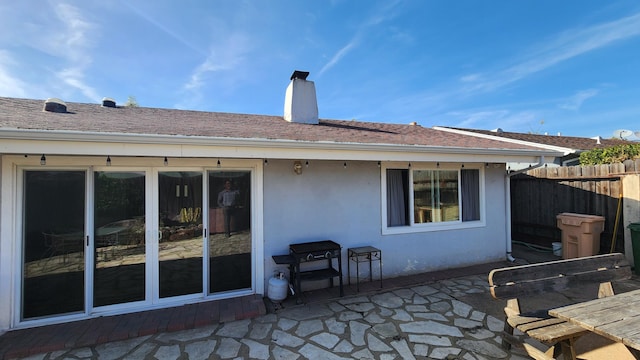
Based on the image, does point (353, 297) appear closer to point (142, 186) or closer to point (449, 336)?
point (449, 336)

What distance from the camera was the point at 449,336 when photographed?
357 centimetres

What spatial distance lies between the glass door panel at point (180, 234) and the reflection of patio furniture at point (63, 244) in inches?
42.1

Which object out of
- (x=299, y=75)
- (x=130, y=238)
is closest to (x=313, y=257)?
(x=130, y=238)

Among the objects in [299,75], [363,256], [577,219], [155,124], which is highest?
[299,75]

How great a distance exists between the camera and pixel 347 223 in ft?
18.0

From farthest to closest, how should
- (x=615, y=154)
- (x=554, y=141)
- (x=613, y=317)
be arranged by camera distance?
(x=554, y=141) → (x=615, y=154) → (x=613, y=317)

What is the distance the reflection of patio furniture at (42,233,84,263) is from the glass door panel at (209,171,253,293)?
1837 millimetres

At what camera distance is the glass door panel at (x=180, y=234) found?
446 cm

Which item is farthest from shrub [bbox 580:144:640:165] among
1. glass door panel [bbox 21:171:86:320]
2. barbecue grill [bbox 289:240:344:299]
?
glass door panel [bbox 21:171:86:320]

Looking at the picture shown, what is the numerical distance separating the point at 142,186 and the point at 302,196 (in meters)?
2.64

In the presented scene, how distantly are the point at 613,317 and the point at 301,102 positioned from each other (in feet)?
21.2

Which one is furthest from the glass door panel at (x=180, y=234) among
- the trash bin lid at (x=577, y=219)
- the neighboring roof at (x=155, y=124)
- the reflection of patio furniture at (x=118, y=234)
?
the trash bin lid at (x=577, y=219)

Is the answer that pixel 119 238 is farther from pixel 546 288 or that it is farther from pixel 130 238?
pixel 546 288

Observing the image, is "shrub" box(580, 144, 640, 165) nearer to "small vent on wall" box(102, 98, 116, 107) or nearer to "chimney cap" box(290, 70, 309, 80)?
"chimney cap" box(290, 70, 309, 80)
